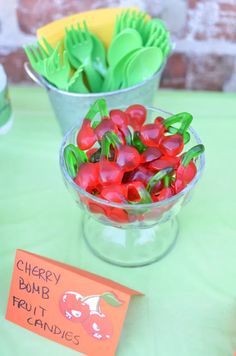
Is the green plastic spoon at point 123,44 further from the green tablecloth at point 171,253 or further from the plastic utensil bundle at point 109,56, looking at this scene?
the green tablecloth at point 171,253

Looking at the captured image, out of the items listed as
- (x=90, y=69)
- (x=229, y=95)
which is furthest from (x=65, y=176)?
(x=229, y=95)

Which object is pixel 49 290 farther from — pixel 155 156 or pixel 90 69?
pixel 90 69

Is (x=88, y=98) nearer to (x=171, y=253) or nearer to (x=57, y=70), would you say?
(x=57, y=70)

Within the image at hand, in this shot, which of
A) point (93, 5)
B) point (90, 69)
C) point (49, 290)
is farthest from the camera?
point (93, 5)

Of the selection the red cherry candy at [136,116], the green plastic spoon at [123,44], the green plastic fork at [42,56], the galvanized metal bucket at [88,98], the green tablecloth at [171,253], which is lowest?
the green tablecloth at [171,253]

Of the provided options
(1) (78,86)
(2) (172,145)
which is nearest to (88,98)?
(1) (78,86)

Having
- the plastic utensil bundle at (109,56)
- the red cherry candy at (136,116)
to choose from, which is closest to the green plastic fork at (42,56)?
the plastic utensil bundle at (109,56)
